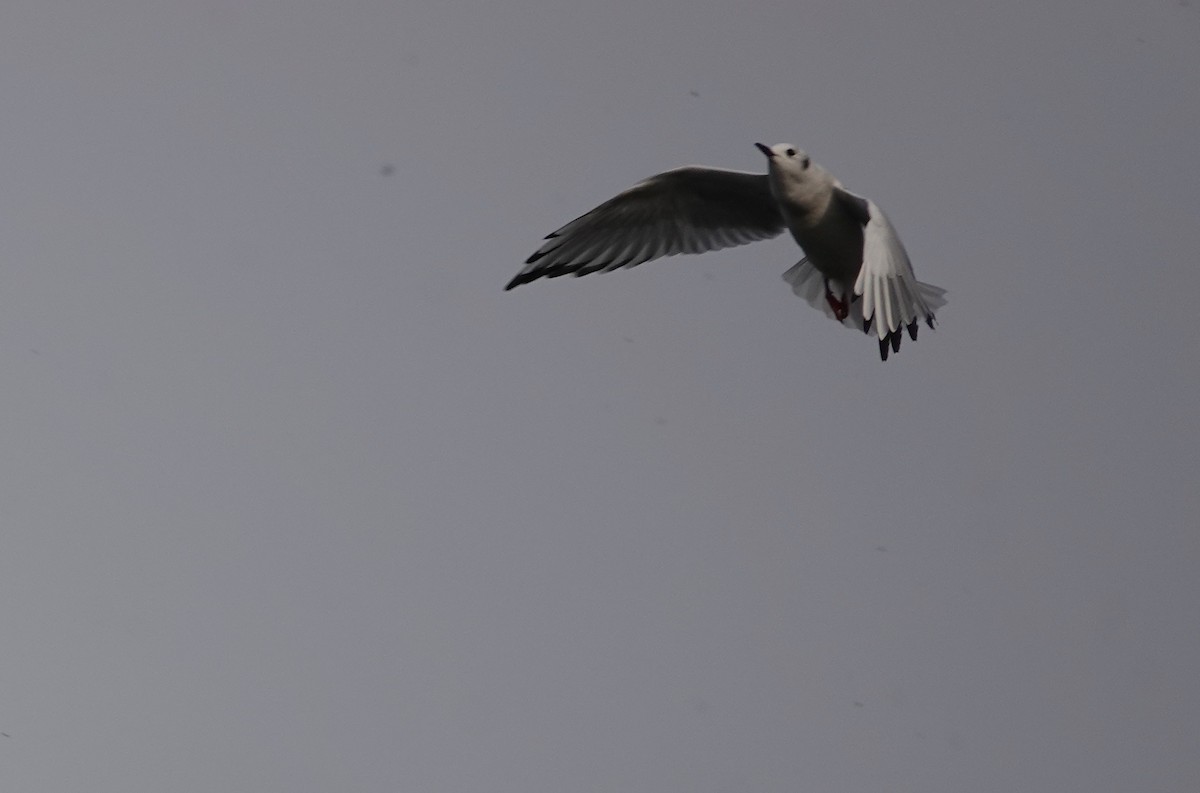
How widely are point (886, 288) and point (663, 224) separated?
22.4 inches

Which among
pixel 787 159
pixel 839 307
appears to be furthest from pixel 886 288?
pixel 839 307

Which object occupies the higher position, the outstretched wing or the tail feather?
the tail feather

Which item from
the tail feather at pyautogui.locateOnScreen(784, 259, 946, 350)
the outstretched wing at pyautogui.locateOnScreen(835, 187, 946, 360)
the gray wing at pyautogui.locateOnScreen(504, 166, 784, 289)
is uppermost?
the gray wing at pyautogui.locateOnScreen(504, 166, 784, 289)

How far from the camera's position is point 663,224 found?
2785 mm

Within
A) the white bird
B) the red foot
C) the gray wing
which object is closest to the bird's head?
the white bird

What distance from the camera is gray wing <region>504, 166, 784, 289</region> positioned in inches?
106

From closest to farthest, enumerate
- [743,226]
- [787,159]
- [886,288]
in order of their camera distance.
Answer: [886,288] < [787,159] < [743,226]

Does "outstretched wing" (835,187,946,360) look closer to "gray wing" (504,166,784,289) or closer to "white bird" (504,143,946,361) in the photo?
"white bird" (504,143,946,361)

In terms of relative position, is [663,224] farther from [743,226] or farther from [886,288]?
[886,288]

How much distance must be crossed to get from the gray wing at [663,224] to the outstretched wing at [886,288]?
34 cm

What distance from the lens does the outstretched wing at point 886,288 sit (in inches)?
90.0

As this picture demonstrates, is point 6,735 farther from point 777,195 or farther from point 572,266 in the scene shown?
point 777,195

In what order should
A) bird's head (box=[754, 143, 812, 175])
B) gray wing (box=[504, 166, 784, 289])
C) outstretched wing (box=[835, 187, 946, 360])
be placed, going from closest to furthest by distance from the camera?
outstretched wing (box=[835, 187, 946, 360]) < bird's head (box=[754, 143, 812, 175]) < gray wing (box=[504, 166, 784, 289])

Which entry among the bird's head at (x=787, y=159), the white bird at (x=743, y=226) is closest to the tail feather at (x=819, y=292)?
the white bird at (x=743, y=226)
